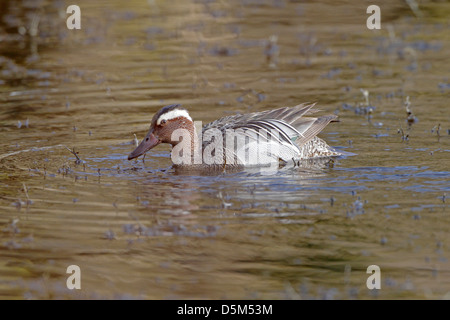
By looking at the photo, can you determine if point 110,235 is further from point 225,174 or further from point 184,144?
point 184,144

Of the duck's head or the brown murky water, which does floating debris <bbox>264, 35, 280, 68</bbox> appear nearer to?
the brown murky water

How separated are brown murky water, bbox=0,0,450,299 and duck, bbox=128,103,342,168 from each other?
31cm

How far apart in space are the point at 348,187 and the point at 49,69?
7.00 m

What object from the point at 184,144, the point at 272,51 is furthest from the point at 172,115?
the point at 272,51

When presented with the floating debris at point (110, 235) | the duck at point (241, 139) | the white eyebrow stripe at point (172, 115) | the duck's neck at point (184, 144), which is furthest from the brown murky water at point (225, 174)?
the white eyebrow stripe at point (172, 115)

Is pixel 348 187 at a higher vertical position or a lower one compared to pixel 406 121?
lower

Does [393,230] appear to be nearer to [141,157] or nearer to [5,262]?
[5,262]

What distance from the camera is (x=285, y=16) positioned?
639 inches

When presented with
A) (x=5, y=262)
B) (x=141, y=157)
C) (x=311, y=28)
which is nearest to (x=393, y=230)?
(x=5, y=262)

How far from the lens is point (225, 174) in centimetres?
814

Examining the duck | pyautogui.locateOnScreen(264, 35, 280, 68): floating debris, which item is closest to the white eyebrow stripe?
the duck

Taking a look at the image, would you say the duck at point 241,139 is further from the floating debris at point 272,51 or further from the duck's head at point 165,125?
the floating debris at point 272,51

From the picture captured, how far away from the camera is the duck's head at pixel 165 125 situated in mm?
8539

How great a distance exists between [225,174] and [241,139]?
0.50 m
